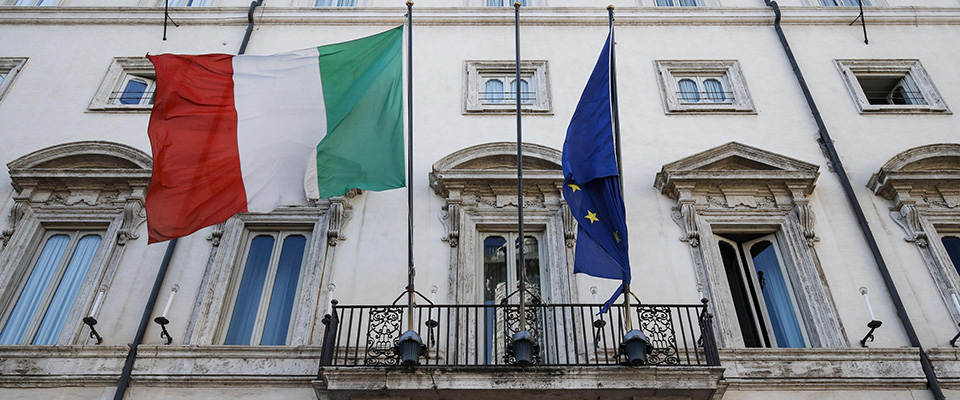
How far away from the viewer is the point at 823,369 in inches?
345

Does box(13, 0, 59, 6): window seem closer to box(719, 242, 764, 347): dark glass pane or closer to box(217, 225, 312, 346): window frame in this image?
box(217, 225, 312, 346): window frame

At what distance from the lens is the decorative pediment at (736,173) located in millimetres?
10641

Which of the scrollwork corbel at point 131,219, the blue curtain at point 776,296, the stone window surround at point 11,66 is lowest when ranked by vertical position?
the blue curtain at point 776,296

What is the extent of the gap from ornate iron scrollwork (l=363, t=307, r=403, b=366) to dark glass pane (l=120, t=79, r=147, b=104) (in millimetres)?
6300

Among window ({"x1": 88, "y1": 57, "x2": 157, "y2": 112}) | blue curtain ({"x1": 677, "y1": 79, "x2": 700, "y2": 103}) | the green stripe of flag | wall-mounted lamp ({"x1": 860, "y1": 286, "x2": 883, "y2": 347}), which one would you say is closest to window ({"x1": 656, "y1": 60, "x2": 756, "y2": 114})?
blue curtain ({"x1": 677, "y1": 79, "x2": 700, "y2": 103})

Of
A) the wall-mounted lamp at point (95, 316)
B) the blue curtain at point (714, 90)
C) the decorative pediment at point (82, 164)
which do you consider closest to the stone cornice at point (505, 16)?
the blue curtain at point (714, 90)

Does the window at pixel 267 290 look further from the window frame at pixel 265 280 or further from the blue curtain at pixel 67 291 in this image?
the blue curtain at pixel 67 291

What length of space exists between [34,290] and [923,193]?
12.0m

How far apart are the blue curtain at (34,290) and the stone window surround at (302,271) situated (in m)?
2.13

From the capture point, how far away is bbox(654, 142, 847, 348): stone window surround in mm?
9828

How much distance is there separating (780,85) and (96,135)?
10.8 m

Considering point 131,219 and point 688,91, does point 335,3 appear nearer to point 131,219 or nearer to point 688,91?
point 131,219

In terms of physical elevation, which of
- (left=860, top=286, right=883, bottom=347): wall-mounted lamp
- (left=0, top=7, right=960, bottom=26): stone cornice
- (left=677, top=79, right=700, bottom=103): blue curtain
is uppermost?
(left=0, top=7, right=960, bottom=26): stone cornice

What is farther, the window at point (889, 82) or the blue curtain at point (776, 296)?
the window at point (889, 82)
